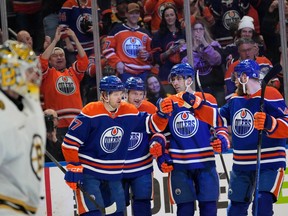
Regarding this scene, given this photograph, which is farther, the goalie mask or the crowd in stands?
the crowd in stands

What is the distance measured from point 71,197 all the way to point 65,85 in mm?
942

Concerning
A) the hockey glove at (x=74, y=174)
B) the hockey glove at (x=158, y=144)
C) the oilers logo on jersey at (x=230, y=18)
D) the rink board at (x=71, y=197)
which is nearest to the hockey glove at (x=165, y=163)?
the hockey glove at (x=158, y=144)

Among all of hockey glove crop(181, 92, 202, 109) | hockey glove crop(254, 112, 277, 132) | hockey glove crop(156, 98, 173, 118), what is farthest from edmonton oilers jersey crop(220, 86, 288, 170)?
hockey glove crop(156, 98, 173, 118)

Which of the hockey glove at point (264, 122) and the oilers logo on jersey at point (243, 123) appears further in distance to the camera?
the oilers logo on jersey at point (243, 123)

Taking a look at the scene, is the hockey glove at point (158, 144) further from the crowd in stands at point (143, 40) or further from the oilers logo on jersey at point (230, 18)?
the oilers logo on jersey at point (230, 18)

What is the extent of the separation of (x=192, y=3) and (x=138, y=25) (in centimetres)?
51

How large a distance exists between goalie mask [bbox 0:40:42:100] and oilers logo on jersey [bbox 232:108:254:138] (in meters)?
3.13

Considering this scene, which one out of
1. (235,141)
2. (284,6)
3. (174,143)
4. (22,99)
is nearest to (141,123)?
(174,143)

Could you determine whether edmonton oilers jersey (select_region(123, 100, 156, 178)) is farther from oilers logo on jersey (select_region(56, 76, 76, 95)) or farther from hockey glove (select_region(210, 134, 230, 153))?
oilers logo on jersey (select_region(56, 76, 76, 95))

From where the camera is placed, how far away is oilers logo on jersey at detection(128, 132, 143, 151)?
6.39m

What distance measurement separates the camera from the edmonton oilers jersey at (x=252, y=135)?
6008 millimetres

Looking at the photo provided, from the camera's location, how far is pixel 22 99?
3.09 meters

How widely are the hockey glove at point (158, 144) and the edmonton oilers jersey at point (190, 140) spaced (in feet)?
0.33

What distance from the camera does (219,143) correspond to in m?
6.06
